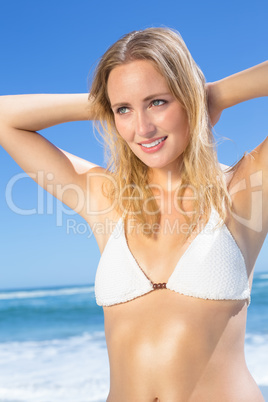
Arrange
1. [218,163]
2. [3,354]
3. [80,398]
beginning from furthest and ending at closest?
[3,354] → [80,398] → [218,163]

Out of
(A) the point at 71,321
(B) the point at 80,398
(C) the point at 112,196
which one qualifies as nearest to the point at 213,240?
(C) the point at 112,196

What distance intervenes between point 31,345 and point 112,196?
6502mm

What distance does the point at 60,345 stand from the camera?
27.4 ft

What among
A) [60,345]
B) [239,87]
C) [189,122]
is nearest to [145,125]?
[189,122]

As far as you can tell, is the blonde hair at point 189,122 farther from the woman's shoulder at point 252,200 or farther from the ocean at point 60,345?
the ocean at point 60,345

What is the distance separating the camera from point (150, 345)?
2.13 metres

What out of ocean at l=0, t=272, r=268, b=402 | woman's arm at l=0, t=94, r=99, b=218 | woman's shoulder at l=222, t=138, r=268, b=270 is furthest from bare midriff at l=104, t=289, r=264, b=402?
ocean at l=0, t=272, r=268, b=402

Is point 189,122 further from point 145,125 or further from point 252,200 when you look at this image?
point 252,200

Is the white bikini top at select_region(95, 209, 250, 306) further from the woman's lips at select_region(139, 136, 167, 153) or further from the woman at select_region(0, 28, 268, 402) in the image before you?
the woman's lips at select_region(139, 136, 167, 153)

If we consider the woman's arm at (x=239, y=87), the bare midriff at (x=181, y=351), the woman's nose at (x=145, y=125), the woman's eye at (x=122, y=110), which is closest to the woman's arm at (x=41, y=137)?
the woman's eye at (x=122, y=110)

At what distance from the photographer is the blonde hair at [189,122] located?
7.26ft

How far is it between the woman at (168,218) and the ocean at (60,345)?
3.80 meters

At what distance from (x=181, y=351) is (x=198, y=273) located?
1.00 feet

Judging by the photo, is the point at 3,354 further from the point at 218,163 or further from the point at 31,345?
the point at 218,163
